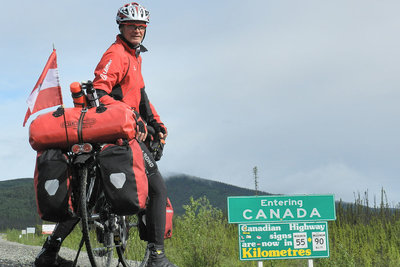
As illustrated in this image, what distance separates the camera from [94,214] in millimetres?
3812

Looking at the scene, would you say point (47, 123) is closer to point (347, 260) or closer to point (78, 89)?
point (78, 89)

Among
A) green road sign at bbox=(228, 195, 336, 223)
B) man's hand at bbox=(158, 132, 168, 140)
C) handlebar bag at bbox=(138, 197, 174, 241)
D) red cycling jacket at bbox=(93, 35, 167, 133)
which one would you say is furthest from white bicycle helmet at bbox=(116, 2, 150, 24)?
green road sign at bbox=(228, 195, 336, 223)

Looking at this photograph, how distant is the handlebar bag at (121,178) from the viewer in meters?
Result: 3.60

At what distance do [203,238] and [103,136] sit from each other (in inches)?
243

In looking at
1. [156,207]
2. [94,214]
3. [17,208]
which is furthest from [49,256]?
[17,208]

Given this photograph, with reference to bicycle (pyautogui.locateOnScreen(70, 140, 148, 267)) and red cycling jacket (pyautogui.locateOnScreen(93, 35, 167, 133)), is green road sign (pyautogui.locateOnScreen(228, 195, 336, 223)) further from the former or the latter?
bicycle (pyautogui.locateOnScreen(70, 140, 148, 267))

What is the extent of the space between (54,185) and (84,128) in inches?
17.3

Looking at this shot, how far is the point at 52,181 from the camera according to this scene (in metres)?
3.59

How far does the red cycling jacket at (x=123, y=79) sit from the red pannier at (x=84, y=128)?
0.49 m

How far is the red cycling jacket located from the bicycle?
639mm

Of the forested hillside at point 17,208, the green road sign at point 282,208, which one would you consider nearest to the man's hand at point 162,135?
the green road sign at point 282,208

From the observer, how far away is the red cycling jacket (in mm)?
4301

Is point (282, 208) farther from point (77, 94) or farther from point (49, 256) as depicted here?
point (77, 94)

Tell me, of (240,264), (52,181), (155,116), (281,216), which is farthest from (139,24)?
(240,264)
